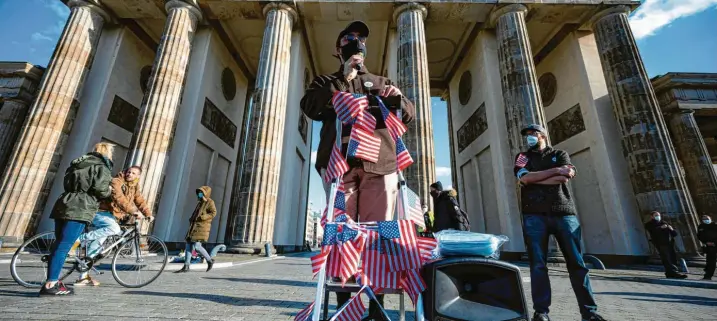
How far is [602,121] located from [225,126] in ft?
60.0

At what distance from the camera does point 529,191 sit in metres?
2.86

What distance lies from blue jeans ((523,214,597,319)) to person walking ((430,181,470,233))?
3337mm

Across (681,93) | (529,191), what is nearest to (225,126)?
(529,191)

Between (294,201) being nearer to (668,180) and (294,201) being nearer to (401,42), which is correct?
(401,42)

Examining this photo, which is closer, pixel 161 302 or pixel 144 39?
pixel 161 302

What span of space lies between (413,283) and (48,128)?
1554 cm

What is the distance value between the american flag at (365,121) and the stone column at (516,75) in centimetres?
1046

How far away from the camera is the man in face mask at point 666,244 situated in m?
6.50

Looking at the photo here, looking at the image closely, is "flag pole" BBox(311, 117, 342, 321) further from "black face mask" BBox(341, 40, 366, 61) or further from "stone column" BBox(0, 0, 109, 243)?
"stone column" BBox(0, 0, 109, 243)

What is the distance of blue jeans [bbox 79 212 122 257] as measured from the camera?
3.66 metres

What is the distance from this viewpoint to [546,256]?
2705mm

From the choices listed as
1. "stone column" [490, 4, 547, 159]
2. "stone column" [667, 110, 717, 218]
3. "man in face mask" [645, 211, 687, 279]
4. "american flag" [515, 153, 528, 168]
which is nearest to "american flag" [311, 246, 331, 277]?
"american flag" [515, 153, 528, 168]

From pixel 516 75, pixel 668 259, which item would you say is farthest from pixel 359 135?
pixel 516 75

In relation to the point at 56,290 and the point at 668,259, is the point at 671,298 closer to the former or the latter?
the point at 668,259
